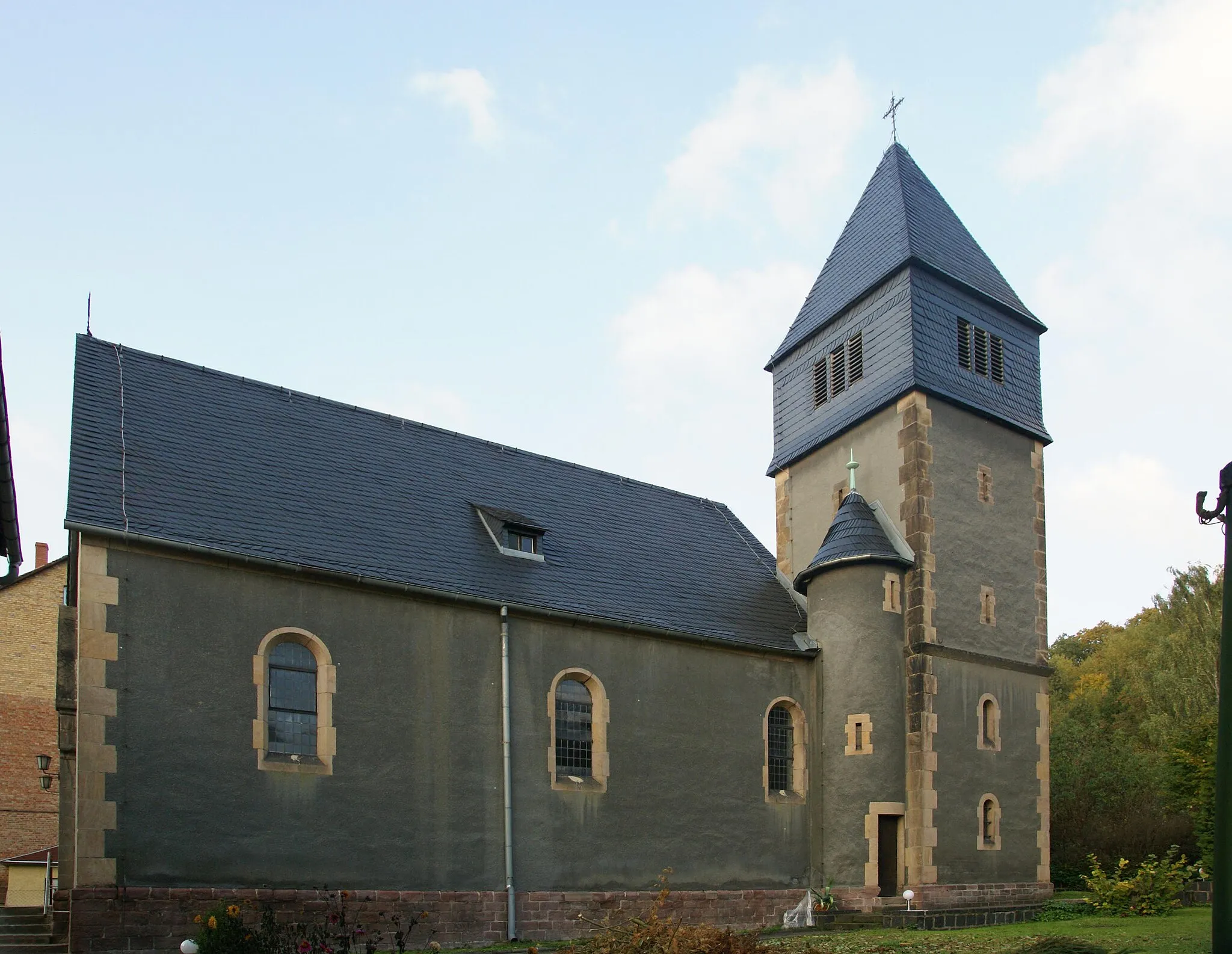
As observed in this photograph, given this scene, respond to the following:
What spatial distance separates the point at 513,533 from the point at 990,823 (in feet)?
36.4

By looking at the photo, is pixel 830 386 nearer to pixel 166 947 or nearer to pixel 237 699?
pixel 237 699

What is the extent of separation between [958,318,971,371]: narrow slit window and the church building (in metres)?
0.08

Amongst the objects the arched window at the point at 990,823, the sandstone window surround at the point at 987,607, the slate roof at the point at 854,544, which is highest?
the slate roof at the point at 854,544

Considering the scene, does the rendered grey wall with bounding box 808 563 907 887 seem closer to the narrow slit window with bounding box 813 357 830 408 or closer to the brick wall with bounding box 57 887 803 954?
the brick wall with bounding box 57 887 803 954

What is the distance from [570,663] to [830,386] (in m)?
10.5

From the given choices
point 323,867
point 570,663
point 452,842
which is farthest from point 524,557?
point 323,867

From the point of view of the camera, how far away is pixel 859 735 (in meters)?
22.2

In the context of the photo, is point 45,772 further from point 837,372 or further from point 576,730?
point 837,372

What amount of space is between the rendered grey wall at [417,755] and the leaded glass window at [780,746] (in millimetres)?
427

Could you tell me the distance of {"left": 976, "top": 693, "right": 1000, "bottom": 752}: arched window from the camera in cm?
2311

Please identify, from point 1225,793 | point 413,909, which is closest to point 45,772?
point 413,909

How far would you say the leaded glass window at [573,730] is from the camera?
19562 mm

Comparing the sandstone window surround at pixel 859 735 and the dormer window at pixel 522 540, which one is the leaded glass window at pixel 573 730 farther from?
the sandstone window surround at pixel 859 735

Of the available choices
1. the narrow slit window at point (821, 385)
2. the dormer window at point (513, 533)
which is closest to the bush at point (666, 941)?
the dormer window at point (513, 533)
